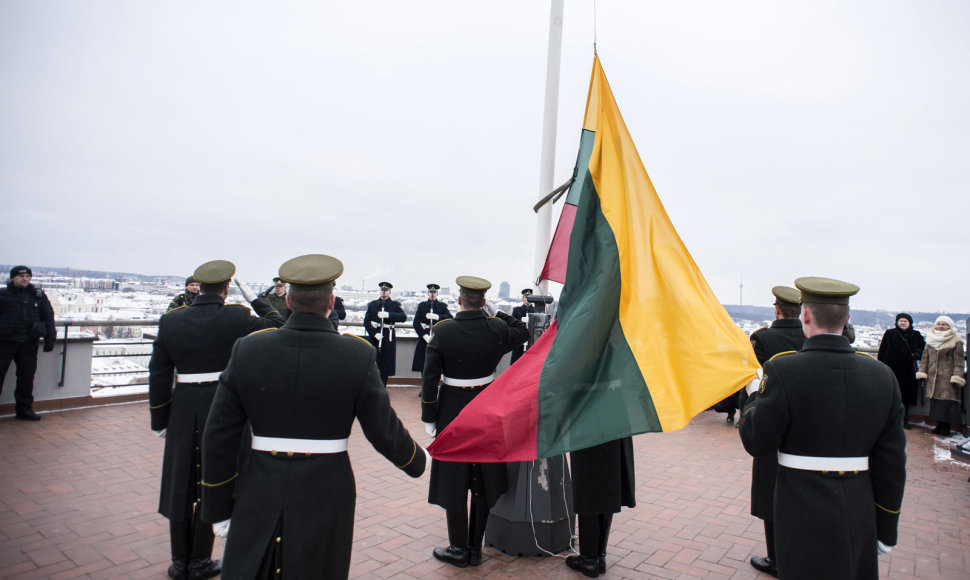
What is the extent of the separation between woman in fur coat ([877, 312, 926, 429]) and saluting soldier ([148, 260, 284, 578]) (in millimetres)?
9723

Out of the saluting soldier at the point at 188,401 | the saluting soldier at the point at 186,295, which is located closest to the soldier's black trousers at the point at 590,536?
the saluting soldier at the point at 188,401

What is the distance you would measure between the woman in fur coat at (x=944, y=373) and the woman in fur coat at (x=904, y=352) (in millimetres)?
274

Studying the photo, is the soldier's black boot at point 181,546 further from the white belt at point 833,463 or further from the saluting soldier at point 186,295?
the saluting soldier at point 186,295

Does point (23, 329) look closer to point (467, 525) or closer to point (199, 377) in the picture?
point (199, 377)

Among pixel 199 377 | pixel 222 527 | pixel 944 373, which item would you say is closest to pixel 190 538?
pixel 199 377

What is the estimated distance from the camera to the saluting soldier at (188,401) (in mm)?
3598

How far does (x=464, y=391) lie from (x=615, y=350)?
1.33m

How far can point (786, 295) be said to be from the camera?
13.7ft

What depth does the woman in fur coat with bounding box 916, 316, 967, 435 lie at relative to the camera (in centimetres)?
852

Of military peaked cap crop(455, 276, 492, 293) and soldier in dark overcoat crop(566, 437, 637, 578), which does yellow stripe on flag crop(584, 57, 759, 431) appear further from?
military peaked cap crop(455, 276, 492, 293)

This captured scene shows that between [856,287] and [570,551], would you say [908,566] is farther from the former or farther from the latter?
[856,287]

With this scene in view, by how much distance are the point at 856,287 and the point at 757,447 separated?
→ 87 cm

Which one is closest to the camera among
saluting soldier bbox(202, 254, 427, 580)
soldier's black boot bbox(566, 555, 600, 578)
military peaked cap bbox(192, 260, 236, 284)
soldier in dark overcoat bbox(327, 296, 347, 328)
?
saluting soldier bbox(202, 254, 427, 580)

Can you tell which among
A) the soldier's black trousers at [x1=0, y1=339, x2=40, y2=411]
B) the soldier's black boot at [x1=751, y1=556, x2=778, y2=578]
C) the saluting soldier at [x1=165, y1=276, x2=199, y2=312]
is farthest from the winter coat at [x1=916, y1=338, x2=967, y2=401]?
the soldier's black trousers at [x1=0, y1=339, x2=40, y2=411]
